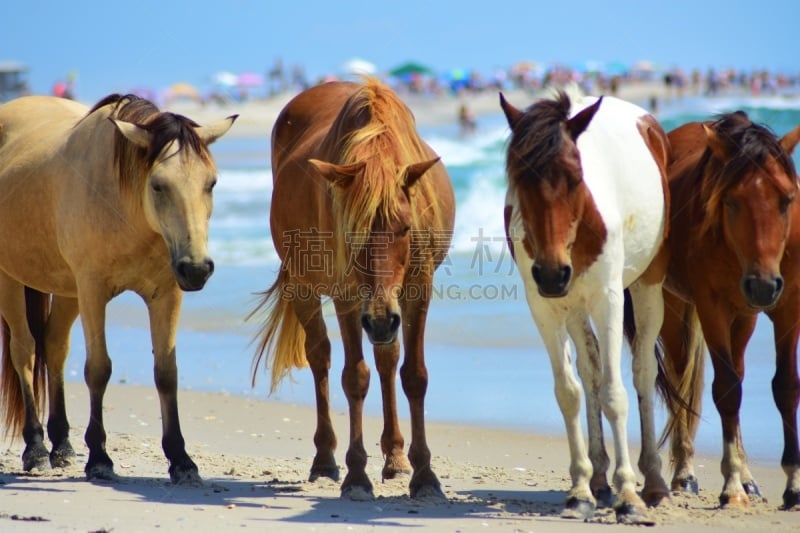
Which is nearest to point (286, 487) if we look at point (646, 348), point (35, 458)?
point (35, 458)

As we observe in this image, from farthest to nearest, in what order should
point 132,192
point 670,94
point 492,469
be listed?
point 670,94 → point 492,469 → point 132,192

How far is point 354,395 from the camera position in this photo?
5.94 meters

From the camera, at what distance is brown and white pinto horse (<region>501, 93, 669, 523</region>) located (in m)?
5.05

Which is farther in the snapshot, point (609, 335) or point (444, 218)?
point (444, 218)

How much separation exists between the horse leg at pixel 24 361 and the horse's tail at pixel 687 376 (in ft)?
12.1

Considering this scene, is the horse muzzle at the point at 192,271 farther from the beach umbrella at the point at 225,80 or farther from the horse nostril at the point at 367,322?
the beach umbrella at the point at 225,80

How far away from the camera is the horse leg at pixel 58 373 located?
22.1ft

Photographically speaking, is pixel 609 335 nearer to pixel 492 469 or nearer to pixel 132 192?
pixel 492 469

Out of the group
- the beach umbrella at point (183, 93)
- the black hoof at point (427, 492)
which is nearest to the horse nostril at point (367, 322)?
the black hoof at point (427, 492)

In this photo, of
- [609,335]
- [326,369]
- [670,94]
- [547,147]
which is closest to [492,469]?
[326,369]

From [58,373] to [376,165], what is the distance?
2.78 meters

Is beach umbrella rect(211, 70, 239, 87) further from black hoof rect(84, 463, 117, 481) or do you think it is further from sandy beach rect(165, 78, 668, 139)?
black hoof rect(84, 463, 117, 481)

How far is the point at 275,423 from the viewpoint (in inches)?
317

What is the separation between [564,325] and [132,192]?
8.00 feet
